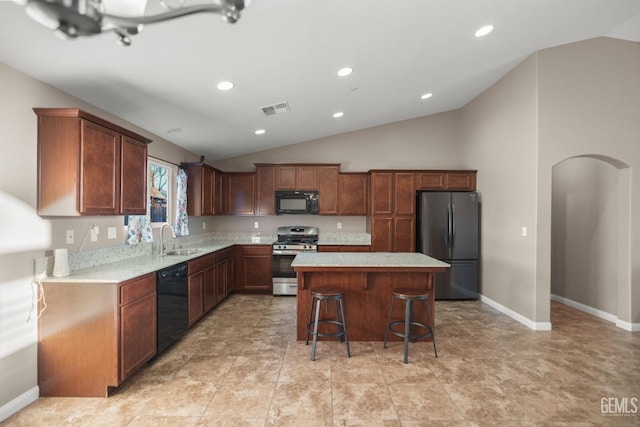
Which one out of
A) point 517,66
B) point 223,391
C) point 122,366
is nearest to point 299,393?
point 223,391

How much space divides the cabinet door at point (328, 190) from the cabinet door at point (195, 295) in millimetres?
2443

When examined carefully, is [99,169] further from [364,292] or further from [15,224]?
[364,292]

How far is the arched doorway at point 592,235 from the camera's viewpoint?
154 inches

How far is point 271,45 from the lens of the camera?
2443 millimetres

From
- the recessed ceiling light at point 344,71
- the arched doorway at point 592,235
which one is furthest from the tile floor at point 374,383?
the recessed ceiling light at point 344,71

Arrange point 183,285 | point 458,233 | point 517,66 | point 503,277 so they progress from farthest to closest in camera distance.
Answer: point 458,233 → point 503,277 → point 517,66 → point 183,285

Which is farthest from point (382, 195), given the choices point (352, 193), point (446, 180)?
point (446, 180)

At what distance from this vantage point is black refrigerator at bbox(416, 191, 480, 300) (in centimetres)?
503

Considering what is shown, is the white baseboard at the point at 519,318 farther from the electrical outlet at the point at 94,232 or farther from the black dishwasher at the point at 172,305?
the electrical outlet at the point at 94,232

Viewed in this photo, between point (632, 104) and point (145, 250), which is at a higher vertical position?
point (632, 104)

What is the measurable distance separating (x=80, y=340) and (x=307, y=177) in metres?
3.95

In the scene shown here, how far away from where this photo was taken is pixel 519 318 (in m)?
4.05

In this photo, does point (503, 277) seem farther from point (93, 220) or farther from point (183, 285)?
point (93, 220)

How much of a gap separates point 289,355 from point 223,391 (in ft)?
2.52
